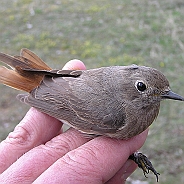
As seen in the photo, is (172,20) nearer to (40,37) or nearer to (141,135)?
(40,37)

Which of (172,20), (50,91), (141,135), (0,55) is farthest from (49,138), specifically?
(172,20)


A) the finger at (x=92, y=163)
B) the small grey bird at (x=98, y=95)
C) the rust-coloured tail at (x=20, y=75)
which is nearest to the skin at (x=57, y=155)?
the finger at (x=92, y=163)

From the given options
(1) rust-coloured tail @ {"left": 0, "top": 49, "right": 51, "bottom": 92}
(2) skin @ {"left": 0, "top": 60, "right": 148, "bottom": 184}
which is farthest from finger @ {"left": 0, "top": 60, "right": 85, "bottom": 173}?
(1) rust-coloured tail @ {"left": 0, "top": 49, "right": 51, "bottom": 92}

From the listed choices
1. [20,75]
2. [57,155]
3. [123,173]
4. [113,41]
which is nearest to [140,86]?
[123,173]

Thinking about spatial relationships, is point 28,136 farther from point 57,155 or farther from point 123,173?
point 123,173

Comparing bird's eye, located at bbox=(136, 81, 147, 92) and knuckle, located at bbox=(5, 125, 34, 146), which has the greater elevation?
bird's eye, located at bbox=(136, 81, 147, 92)

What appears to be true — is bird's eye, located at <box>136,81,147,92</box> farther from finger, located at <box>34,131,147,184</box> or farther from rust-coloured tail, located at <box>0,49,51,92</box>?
rust-coloured tail, located at <box>0,49,51,92</box>
